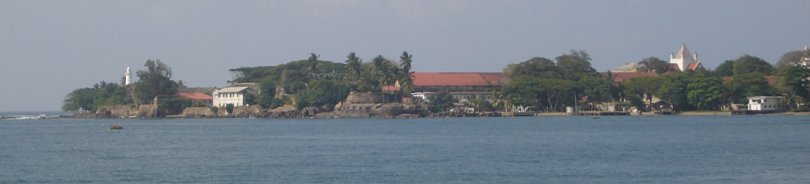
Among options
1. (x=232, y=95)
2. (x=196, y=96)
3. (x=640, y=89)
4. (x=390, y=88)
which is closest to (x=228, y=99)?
(x=232, y=95)

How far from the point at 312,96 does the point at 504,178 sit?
8536 cm

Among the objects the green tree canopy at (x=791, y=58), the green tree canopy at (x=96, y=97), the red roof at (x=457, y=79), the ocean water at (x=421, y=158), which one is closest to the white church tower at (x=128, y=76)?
the green tree canopy at (x=96, y=97)

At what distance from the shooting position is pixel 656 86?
122m

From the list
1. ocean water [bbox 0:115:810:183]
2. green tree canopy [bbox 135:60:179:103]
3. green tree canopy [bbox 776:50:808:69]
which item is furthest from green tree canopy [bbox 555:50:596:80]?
ocean water [bbox 0:115:810:183]

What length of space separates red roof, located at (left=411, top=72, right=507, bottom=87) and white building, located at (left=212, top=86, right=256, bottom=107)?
1700 centimetres

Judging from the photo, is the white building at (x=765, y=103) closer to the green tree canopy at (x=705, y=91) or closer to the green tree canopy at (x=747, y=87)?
A: the green tree canopy at (x=747, y=87)

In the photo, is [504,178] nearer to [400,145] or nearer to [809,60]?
[400,145]

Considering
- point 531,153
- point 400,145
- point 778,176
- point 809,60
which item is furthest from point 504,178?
point 809,60

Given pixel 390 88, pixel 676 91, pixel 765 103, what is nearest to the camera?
pixel 765 103

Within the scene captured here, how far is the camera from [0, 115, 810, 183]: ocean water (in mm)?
39031

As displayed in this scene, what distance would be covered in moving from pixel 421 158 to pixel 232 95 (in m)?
88.3

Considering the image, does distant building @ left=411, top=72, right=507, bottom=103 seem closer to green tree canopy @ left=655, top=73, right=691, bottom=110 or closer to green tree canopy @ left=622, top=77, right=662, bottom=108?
green tree canopy @ left=622, top=77, right=662, bottom=108

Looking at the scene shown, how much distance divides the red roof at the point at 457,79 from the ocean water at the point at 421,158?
66263 mm

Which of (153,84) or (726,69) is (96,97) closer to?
(153,84)
